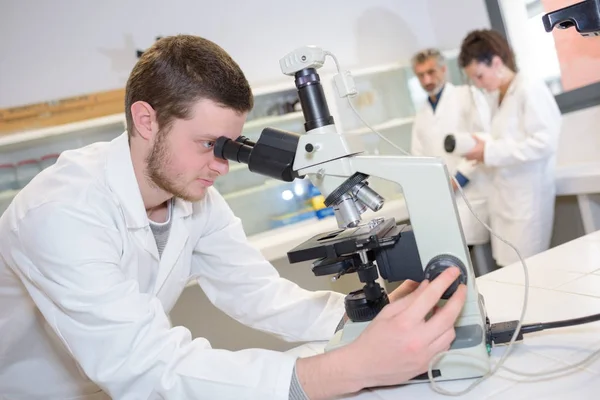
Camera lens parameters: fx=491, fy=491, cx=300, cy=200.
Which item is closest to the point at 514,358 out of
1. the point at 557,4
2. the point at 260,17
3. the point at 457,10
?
the point at 557,4

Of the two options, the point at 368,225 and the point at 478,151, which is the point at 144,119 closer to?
the point at 368,225

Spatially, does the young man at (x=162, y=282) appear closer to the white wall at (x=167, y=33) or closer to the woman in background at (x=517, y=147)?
the woman in background at (x=517, y=147)

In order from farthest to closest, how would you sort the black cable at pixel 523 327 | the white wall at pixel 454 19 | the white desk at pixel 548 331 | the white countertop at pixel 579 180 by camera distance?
the white wall at pixel 454 19, the white countertop at pixel 579 180, the black cable at pixel 523 327, the white desk at pixel 548 331

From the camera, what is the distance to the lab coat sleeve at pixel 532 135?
224 cm

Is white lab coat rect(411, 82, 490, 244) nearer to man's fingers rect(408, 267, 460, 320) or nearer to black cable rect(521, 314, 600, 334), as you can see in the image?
black cable rect(521, 314, 600, 334)

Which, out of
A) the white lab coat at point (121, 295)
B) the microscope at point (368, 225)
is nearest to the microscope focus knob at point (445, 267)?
the microscope at point (368, 225)

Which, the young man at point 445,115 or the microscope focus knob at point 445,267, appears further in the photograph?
the young man at point 445,115

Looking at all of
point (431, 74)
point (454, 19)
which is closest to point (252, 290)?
point (431, 74)

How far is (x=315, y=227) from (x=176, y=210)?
1.61m

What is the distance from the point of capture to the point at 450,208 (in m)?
A: 0.74

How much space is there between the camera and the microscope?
74cm

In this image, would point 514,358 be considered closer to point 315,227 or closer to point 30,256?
point 30,256

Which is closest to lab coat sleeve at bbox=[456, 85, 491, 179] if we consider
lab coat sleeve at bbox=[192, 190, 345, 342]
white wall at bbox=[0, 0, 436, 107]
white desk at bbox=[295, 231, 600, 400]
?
white wall at bbox=[0, 0, 436, 107]

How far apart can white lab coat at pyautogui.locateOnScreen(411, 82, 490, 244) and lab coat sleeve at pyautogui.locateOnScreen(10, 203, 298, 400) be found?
206 centimetres
